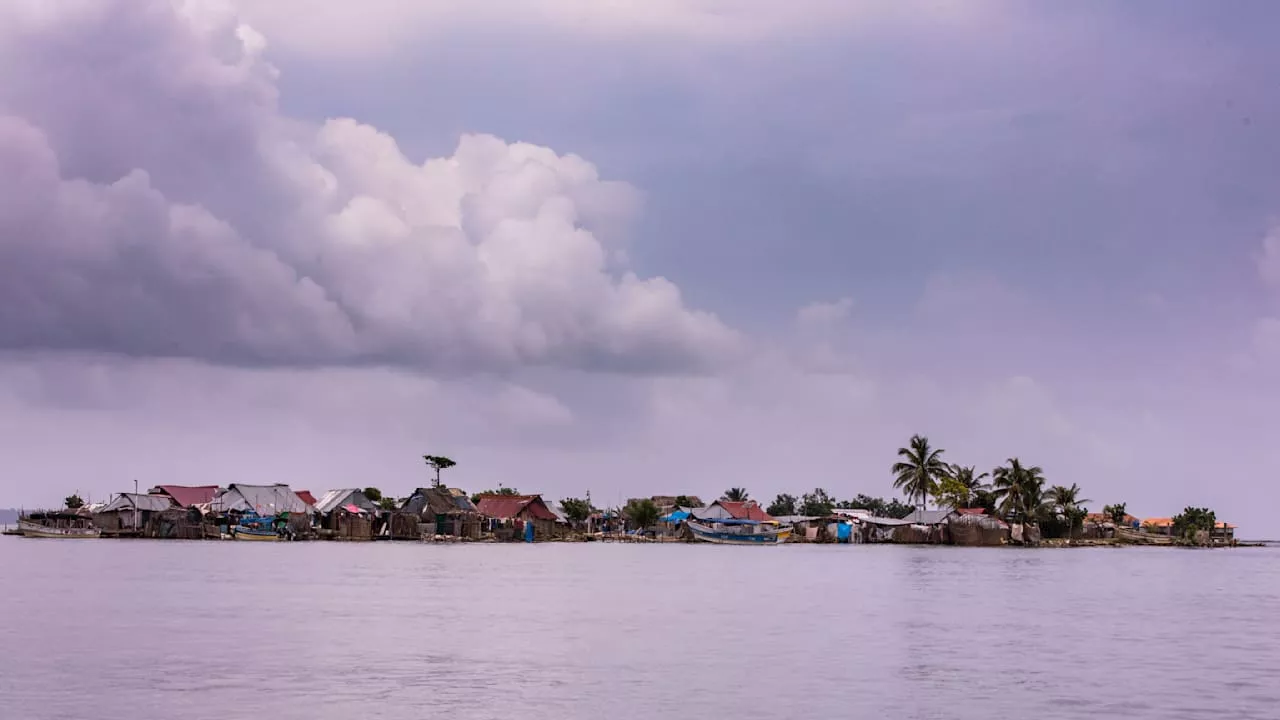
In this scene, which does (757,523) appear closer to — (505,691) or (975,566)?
(975,566)

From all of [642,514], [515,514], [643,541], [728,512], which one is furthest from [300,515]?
[642,514]

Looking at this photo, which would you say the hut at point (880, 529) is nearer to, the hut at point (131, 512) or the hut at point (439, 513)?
the hut at point (439, 513)

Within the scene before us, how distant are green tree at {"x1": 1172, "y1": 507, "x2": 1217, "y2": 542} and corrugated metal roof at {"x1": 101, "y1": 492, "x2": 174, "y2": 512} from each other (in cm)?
12646

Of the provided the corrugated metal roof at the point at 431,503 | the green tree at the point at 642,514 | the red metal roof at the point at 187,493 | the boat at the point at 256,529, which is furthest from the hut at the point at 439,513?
the green tree at the point at 642,514

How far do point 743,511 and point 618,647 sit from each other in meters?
116

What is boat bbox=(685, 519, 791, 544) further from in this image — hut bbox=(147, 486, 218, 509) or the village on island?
hut bbox=(147, 486, 218, 509)

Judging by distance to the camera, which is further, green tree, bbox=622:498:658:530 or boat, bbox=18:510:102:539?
green tree, bbox=622:498:658:530

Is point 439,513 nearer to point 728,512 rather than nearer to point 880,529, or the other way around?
point 728,512

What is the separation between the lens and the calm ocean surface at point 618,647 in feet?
76.3

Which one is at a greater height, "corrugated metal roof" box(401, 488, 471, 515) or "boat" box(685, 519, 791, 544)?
"corrugated metal roof" box(401, 488, 471, 515)

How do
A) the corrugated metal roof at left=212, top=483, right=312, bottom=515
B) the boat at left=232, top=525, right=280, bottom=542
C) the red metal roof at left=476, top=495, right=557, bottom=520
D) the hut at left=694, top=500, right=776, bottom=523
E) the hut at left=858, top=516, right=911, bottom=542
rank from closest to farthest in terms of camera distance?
1. the boat at left=232, top=525, right=280, bottom=542
2. the corrugated metal roof at left=212, top=483, right=312, bottom=515
3. the red metal roof at left=476, top=495, right=557, bottom=520
4. the hut at left=858, top=516, right=911, bottom=542
5. the hut at left=694, top=500, right=776, bottom=523

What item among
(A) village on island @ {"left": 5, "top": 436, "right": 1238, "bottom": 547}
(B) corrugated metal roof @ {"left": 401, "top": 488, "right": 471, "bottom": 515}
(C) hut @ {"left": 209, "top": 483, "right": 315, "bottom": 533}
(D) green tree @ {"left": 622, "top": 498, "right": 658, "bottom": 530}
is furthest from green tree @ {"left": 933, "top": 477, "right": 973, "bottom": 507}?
(C) hut @ {"left": 209, "top": 483, "right": 315, "bottom": 533}

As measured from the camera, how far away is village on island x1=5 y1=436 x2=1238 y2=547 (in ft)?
404

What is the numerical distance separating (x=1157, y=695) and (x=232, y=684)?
60.4 ft
